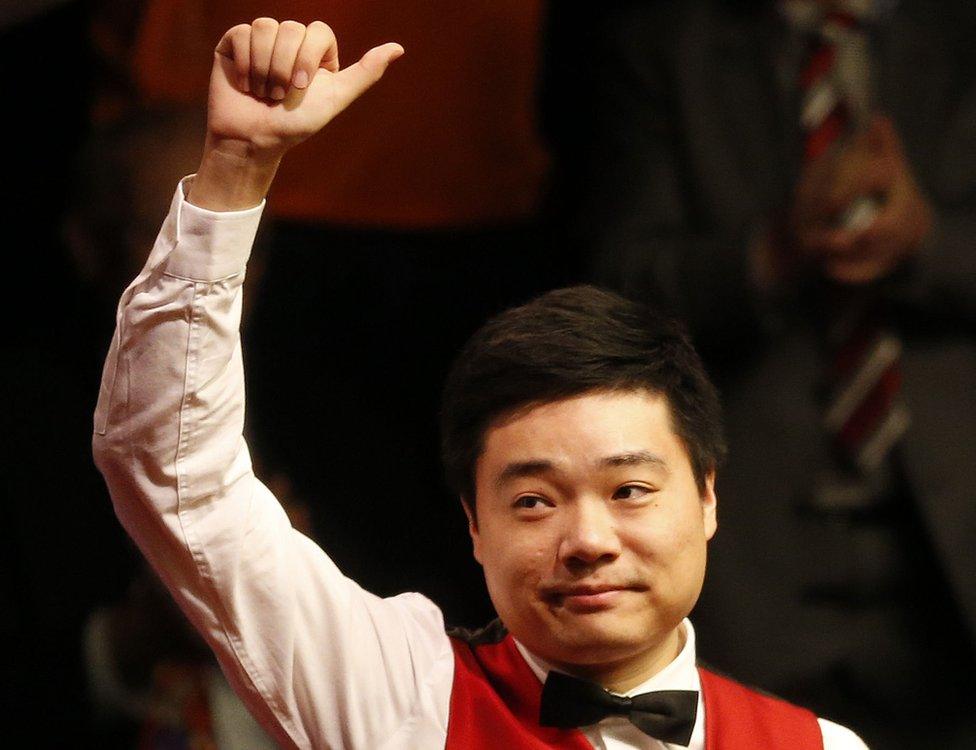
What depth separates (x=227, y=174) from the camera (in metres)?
1.09

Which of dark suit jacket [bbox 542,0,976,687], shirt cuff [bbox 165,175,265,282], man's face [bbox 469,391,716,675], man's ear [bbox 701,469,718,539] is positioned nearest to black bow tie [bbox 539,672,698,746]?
man's face [bbox 469,391,716,675]

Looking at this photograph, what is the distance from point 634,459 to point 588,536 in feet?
0.25

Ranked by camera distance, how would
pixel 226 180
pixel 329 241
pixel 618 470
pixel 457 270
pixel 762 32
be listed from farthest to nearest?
pixel 762 32, pixel 457 270, pixel 329 241, pixel 618 470, pixel 226 180

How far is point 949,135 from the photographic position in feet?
6.38

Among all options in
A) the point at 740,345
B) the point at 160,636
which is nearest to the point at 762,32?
the point at 740,345

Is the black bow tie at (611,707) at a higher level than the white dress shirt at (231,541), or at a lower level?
lower

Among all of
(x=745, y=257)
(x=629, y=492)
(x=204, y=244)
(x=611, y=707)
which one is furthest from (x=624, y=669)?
(x=745, y=257)

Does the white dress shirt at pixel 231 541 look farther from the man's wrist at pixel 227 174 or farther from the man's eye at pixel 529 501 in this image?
the man's eye at pixel 529 501

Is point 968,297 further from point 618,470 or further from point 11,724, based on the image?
point 11,724

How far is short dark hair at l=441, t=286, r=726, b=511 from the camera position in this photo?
124cm

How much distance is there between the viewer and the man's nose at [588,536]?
1.18 m

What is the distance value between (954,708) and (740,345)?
497 millimetres

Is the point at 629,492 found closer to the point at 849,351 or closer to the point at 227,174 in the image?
the point at 227,174

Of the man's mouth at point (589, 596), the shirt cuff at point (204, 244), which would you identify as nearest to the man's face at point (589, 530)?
the man's mouth at point (589, 596)
